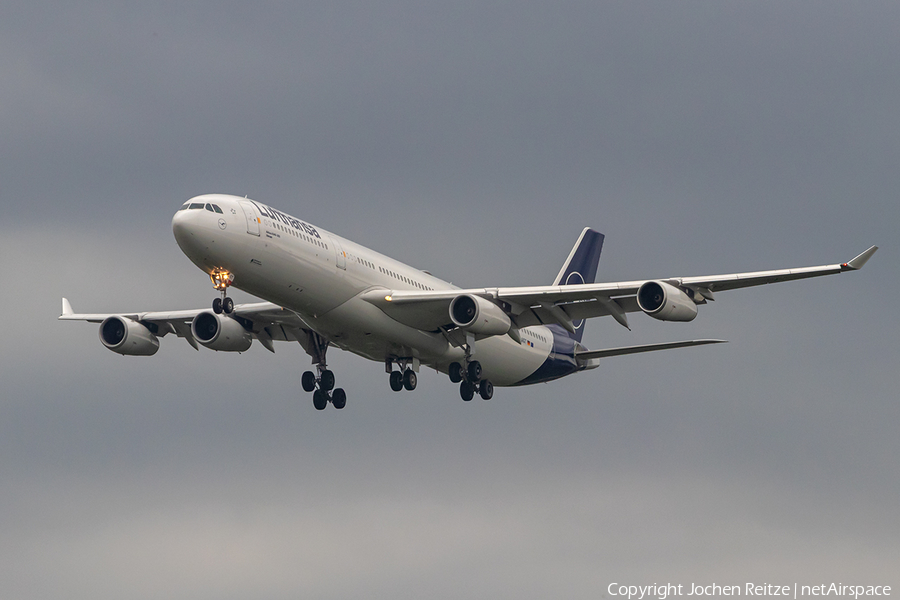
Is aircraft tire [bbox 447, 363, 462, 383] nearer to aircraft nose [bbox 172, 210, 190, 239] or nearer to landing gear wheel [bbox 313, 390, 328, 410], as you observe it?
landing gear wheel [bbox 313, 390, 328, 410]

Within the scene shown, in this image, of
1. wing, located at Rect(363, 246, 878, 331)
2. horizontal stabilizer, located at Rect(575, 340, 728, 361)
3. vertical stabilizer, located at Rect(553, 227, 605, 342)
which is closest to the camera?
wing, located at Rect(363, 246, 878, 331)

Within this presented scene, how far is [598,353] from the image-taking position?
63469 mm

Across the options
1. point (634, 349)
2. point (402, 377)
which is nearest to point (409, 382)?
point (402, 377)

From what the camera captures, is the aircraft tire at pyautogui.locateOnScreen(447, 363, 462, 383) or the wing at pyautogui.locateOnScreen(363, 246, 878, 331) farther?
the aircraft tire at pyautogui.locateOnScreen(447, 363, 462, 383)

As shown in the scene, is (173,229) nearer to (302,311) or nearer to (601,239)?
(302,311)

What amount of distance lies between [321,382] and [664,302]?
56.3 feet

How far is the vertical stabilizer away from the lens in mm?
70625

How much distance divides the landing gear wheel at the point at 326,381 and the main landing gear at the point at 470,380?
5.52 meters

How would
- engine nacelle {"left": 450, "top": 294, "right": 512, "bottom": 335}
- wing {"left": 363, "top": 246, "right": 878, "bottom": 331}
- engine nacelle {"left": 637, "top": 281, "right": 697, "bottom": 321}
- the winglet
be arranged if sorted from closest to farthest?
the winglet < engine nacelle {"left": 637, "top": 281, "right": 697, "bottom": 321} < wing {"left": 363, "top": 246, "right": 878, "bottom": 331} < engine nacelle {"left": 450, "top": 294, "right": 512, "bottom": 335}

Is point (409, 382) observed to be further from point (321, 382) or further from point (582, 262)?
point (582, 262)

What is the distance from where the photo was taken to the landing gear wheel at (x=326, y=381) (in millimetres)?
59188

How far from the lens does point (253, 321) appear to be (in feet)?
193

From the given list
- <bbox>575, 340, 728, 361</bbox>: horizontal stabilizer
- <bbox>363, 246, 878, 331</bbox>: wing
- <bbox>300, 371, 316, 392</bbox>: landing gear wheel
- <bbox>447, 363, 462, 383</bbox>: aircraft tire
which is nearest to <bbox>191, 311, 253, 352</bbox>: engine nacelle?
<bbox>300, 371, 316, 392</bbox>: landing gear wheel

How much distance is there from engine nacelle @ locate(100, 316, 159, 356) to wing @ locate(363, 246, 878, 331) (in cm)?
1335
